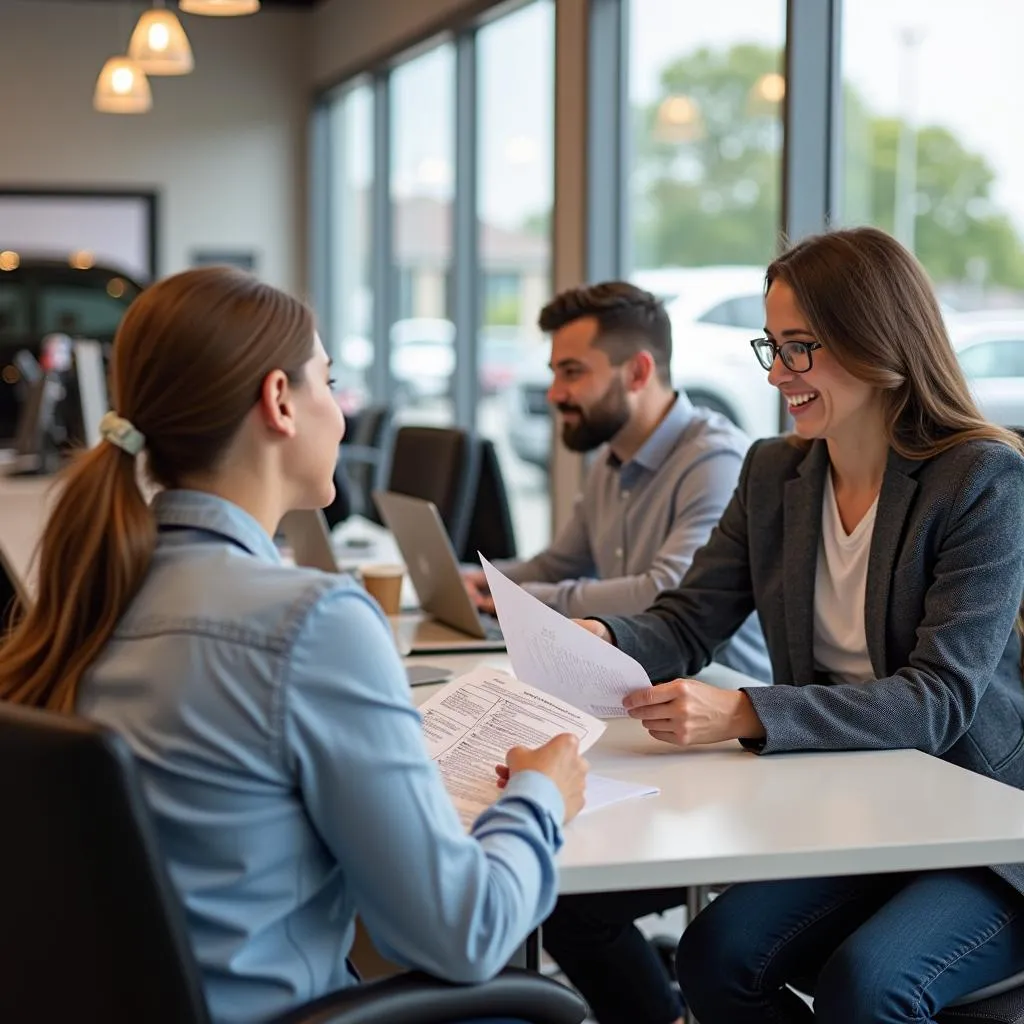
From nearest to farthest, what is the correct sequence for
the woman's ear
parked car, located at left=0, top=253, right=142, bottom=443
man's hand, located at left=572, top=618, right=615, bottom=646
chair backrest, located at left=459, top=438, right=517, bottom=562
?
1. the woman's ear
2. man's hand, located at left=572, top=618, right=615, bottom=646
3. chair backrest, located at left=459, top=438, right=517, bottom=562
4. parked car, located at left=0, top=253, right=142, bottom=443

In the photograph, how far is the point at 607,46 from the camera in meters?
5.35

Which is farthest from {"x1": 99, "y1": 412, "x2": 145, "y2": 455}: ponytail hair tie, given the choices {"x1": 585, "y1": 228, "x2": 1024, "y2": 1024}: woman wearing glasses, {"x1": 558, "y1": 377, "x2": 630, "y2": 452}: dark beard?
{"x1": 558, "y1": 377, "x2": 630, "y2": 452}: dark beard

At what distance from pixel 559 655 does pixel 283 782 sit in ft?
2.11

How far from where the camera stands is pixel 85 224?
9.31 metres

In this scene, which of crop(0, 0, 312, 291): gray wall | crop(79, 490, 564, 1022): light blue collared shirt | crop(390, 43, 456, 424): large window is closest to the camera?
crop(79, 490, 564, 1022): light blue collared shirt

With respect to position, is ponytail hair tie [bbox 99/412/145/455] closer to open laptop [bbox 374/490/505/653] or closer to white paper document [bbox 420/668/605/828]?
white paper document [bbox 420/668/605/828]

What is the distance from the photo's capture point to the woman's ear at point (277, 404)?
1340 mm

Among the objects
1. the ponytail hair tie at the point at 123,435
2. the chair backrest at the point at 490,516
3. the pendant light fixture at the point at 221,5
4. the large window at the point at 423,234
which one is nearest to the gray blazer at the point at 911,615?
the ponytail hair tie at the point at 123,435

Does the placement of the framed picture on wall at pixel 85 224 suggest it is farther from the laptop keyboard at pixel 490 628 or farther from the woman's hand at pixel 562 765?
the woman's hand at pixel 562 765

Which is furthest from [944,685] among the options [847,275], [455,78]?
[455,78]

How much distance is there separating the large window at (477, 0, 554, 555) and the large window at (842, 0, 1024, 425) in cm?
201


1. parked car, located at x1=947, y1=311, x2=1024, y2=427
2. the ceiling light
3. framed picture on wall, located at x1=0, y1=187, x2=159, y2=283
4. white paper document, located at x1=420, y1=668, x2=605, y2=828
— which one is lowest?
white paper document, located at x1=420, y1=668, x2=605, y2=828

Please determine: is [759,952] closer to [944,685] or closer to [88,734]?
[944,685]

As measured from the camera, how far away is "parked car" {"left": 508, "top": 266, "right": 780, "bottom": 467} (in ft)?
15.7
